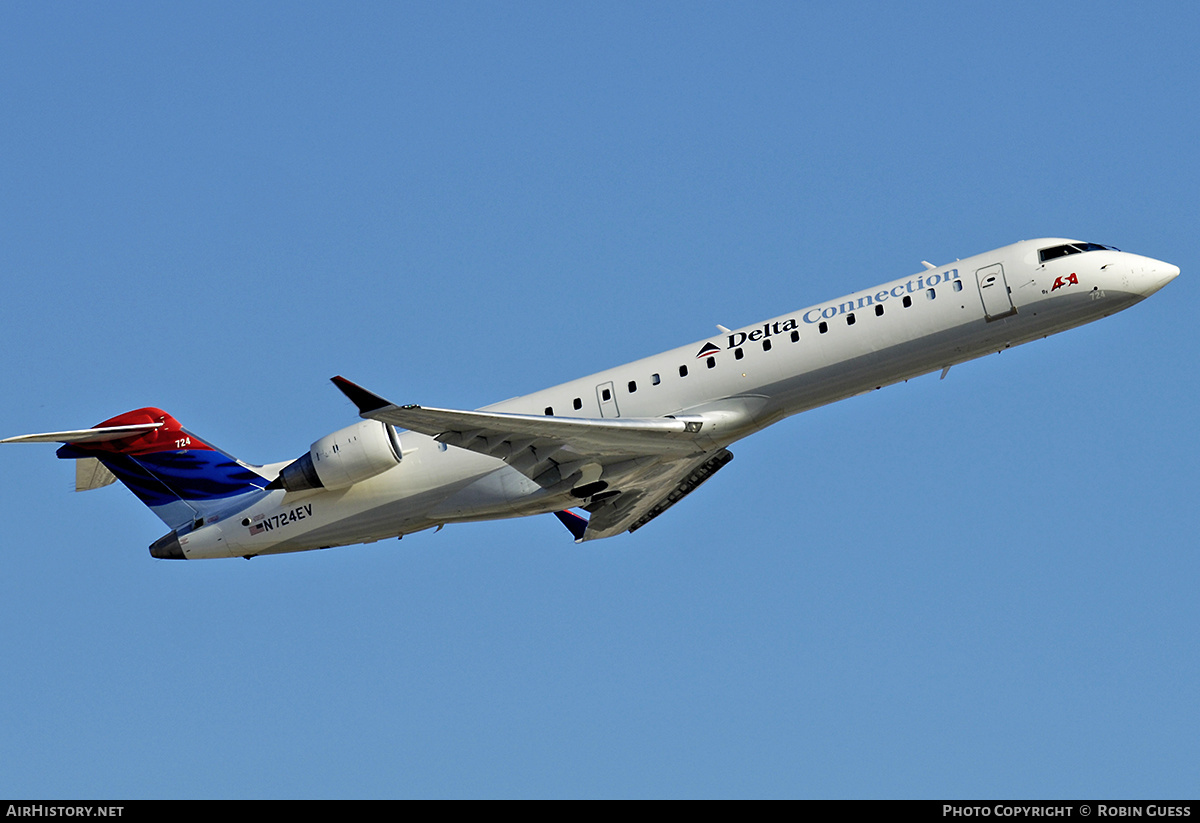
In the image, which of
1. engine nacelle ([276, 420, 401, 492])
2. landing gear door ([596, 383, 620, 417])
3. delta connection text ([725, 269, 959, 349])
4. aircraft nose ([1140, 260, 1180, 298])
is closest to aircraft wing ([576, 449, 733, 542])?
landing gear door ([596, 383, 620, 417])

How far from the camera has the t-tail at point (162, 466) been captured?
1142 inches

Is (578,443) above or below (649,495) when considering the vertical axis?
above

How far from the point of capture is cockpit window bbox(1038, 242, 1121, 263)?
25547mm

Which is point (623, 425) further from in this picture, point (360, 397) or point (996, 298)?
point (996, 298)

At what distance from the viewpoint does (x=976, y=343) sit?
25562 millimetres

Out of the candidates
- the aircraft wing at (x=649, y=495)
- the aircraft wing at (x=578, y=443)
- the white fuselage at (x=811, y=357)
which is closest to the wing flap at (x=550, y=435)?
the aircraft wing at (x=578, y=443)

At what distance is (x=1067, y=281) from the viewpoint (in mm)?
25281

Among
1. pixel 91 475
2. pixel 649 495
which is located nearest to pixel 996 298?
pixel 649 495

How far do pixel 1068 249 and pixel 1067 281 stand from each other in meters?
0.71

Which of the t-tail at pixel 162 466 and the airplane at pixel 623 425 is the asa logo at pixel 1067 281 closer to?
the airplane at pixel 623 425

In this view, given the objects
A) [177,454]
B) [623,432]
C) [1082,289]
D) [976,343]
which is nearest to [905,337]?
[976,343]
